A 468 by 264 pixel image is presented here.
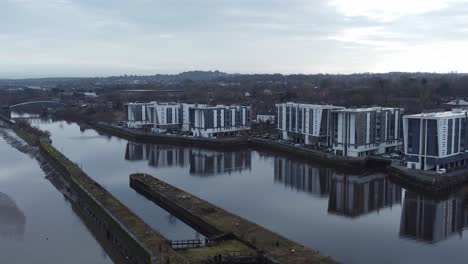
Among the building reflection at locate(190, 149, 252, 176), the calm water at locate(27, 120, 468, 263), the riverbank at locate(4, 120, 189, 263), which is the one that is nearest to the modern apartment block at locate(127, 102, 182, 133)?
the building reflection at locate(190, 149, 252, 176)

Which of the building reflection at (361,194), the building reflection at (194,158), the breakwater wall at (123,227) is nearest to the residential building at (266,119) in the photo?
the building reflection at (194,158)

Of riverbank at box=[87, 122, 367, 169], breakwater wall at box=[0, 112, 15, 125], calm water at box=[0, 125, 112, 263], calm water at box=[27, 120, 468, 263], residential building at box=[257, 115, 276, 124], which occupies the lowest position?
calm water at box=[0, 125, 112, 263]

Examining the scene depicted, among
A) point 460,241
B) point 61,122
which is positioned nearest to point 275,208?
point 460,241

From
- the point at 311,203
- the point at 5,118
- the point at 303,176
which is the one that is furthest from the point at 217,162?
the point at 5,118

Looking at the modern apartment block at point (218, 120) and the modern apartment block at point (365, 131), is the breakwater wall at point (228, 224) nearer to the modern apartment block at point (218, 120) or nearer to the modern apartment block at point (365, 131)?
the modern apartment block at point (365, 131)

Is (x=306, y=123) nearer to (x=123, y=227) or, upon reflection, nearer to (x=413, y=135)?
(x=413, y=135)

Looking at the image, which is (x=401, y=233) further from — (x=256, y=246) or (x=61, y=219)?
(x=61, y=219)

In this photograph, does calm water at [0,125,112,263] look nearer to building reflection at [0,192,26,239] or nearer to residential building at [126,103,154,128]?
building reflection at [0,192,26,239]

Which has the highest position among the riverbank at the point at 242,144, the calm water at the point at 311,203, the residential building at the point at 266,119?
the residential building at the point at 266,119
